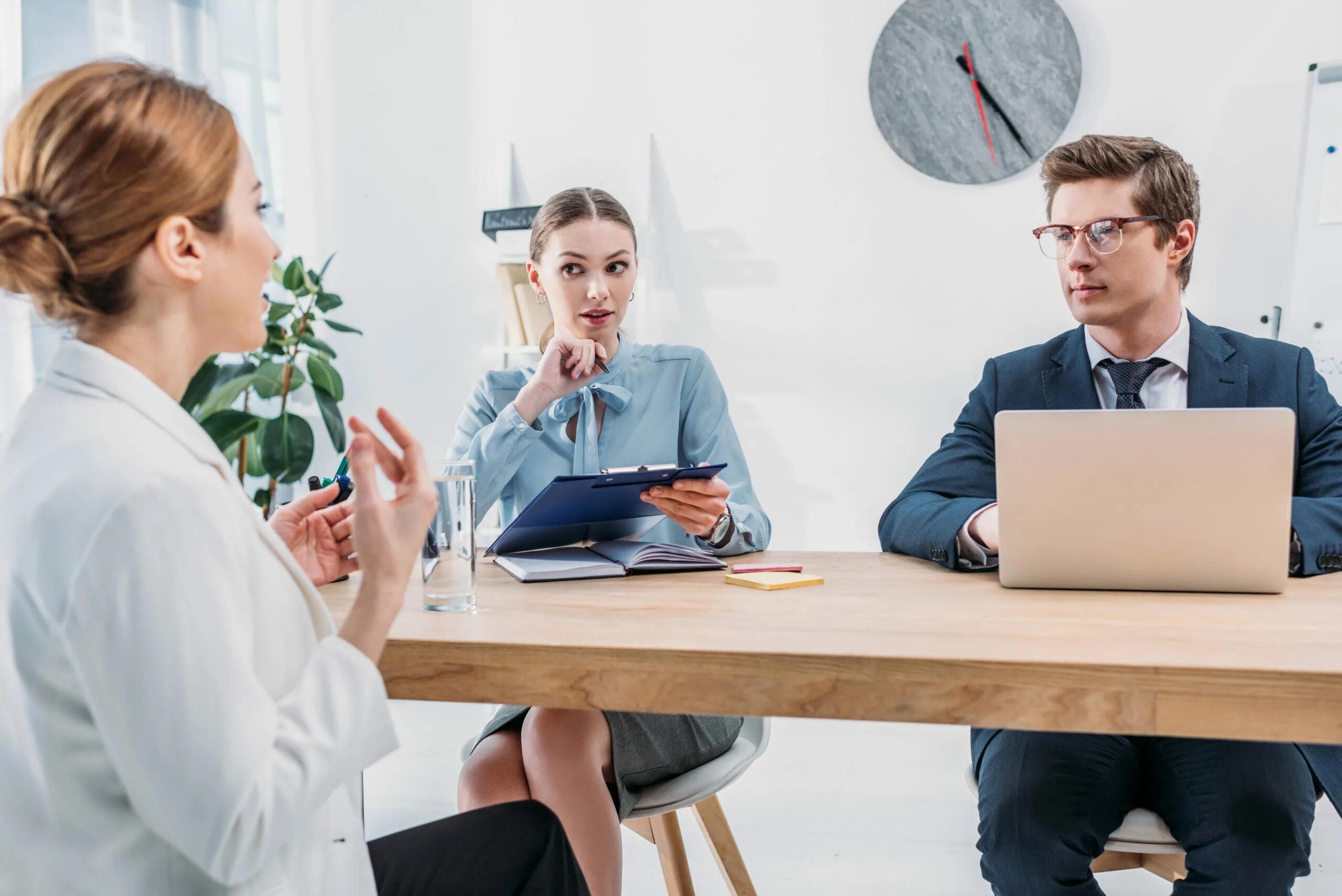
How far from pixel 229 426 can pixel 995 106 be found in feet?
7.94

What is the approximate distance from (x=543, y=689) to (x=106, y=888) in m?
0.39

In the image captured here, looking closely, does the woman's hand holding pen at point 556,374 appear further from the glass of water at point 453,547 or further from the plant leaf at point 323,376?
the plant leaf at point 323,376

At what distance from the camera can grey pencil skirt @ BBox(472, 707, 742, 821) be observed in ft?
4.47

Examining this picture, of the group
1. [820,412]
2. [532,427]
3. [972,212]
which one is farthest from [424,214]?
[532,427]

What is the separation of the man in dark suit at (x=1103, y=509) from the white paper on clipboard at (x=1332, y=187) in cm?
119

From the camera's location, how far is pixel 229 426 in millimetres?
3023

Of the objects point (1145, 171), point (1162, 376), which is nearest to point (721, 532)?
point (1162, 376)

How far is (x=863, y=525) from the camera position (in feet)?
10.5

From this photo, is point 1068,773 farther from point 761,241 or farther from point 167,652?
point 761,241

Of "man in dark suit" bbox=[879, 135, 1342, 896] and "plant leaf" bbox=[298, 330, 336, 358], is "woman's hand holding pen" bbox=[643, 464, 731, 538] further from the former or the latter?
"plant leaf" bbox=[298, 330, 336, 358]

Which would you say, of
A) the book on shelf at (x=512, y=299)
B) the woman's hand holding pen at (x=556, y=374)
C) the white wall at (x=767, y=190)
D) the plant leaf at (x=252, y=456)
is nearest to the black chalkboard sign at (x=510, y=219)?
the book on shelf at (x=512, y=299)

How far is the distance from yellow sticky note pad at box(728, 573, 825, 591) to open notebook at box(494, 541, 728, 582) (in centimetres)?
9

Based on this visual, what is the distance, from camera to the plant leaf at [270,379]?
3.22 metres

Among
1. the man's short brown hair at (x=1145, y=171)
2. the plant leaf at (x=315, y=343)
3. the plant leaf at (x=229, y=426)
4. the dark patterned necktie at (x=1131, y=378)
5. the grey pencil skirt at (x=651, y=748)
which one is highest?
the man's short brown hair at (x=1145, y=171)
